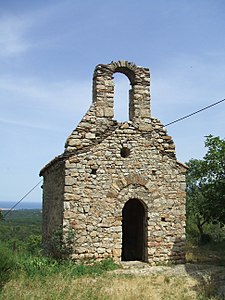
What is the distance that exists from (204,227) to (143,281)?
1566 cm

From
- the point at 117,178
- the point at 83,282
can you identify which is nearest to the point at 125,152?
the point at 117,178

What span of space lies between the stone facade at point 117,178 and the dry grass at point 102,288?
1899mm

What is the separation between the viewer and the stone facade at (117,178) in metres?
11.3

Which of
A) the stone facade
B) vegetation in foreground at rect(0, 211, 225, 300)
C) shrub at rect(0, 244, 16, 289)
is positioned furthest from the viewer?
the stone facade

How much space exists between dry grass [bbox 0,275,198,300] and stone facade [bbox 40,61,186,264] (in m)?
1.90

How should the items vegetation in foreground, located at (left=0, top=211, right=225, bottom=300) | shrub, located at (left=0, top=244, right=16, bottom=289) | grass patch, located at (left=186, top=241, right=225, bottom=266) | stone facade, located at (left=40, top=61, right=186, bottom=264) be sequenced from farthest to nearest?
grass patch, located at (left=186, top=241, right=225, bottom=266), stone facade, located at (left=40, top=61, right=186, bottom=264), shrub, located at (left=0, top=244, right=16, bottom=289), vegetation in foreground, located at (left=0, top=211, right=225, bottom=300)

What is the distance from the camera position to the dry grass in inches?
298

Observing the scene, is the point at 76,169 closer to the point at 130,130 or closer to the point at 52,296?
the point at 130,130

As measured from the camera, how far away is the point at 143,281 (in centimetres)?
938

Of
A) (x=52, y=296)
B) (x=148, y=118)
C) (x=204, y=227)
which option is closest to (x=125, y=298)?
(x=52, y=296)

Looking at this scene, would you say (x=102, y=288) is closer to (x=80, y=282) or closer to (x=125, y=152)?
(x=80, y=282)

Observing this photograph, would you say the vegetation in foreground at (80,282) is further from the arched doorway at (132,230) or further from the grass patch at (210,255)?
the grass patch at (210,255)

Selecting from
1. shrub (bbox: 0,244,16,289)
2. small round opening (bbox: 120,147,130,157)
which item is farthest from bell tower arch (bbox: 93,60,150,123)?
shrub (bbox: 0,244,16,289)

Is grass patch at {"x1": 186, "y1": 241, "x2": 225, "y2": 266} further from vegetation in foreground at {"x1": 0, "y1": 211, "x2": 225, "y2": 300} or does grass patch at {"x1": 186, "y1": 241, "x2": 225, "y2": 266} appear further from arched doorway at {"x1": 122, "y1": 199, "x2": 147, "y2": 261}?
vegetation in foreground at {"x1": 0, "y1": 211, "x2": 225, "y2": 300}
